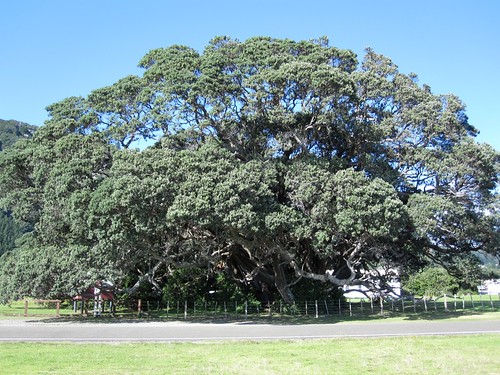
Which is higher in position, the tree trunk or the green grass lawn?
the tree trunk

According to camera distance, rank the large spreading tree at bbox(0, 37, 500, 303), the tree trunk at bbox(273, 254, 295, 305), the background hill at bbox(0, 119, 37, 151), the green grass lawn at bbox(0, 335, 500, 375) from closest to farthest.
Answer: the green grass lawn at bbox(0, 335, 500, 375) < the large spreading tree at bbox(0, 37, 500, 303) < the tree trunk at bbox(273, 254, 295, 305) < the background hill at bbox(0, 119, 37, 151)

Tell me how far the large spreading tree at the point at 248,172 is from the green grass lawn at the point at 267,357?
8176mm

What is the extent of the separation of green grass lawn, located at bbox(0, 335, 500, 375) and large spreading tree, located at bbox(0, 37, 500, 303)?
8176 millimetres

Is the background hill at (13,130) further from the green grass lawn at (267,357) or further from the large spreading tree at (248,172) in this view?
the green grass lawn at (267,357)

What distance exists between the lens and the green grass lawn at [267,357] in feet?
29.3

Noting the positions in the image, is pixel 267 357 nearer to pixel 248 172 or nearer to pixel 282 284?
pixel 248 172

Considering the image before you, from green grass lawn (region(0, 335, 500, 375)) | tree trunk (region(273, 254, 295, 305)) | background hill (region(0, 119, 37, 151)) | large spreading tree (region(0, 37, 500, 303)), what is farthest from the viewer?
background hill (region(0, 119, 37, 151))

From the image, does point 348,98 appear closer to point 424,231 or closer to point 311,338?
point 424,231

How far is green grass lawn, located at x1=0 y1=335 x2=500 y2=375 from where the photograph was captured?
895 centimetres

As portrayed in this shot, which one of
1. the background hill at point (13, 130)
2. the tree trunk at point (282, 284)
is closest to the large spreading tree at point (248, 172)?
the tree trunk at point (282, 284)

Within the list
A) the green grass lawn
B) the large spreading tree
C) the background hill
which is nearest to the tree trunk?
the large spreading tree

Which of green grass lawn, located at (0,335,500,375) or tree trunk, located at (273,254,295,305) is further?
tree trunk, located at (273,254,295,305)

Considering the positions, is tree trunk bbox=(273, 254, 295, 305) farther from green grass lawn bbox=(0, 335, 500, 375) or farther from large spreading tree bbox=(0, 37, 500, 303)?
green grass lawn bbox=(0, 335, 500, 375)

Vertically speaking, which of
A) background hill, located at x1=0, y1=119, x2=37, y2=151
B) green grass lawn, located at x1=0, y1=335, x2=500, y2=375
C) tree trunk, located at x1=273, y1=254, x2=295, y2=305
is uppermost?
background hill, located at x1=0, y1=119, x2=37, y2=151
